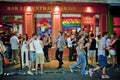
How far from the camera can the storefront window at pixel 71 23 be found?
24.1 m

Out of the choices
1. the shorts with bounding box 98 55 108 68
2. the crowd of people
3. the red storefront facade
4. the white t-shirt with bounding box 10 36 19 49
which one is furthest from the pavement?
the red storefront facade

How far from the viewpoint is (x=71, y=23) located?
2414 centimetres

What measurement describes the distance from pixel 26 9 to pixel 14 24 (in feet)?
4.35

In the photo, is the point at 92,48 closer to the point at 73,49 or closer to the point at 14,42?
the point at 73,49

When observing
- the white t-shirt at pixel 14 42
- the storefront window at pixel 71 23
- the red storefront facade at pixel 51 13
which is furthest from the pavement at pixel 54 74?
the storefront window at pixel 71 23

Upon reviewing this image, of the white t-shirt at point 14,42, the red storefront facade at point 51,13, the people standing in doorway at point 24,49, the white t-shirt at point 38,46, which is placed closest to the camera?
the white t-shirt at point 38,46

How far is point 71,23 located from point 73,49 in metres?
3.11

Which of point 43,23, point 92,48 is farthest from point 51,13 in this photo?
point 92,48

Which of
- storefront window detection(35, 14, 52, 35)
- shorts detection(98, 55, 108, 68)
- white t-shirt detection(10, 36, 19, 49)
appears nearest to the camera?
shorts detection(98, 55, 108, 68)

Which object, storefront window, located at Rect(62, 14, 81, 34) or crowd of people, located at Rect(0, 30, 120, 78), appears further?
storefront window, located at Rect(62, 14, 81, 34)

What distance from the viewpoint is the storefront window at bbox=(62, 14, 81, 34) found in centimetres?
2412

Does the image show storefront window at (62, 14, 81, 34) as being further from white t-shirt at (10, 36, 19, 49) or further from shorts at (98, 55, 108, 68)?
shorts at (98, 55, 108, 68)

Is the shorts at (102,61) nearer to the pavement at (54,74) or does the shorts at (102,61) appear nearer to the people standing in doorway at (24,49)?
the pavement at (54,74)

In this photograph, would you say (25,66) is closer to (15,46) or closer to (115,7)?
(15,46)
